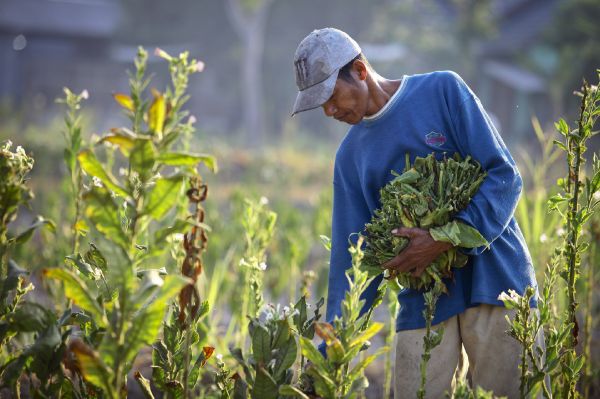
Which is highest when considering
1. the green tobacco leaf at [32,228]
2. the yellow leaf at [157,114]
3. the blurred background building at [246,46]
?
the blurred background building at [246,46]

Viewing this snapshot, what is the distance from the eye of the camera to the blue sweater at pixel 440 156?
2.33 metres

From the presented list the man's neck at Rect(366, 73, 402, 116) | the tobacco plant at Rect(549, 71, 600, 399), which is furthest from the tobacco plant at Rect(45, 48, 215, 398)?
the tobacco plant at Rect(549, 71, 600, 399)

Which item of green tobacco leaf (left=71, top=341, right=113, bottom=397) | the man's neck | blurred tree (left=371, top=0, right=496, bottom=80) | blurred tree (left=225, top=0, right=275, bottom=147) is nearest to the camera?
green tobacco leaf (left=71, top=341, right=113, bottom=397)

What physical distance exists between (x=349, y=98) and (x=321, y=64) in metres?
0.15

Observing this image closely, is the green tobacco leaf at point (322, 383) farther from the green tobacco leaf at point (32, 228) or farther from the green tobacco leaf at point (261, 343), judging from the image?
the green tobacco leaf at point (32, 228)

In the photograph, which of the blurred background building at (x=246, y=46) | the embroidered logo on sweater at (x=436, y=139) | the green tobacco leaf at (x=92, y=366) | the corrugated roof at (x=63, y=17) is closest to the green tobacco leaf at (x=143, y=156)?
the green tobacco leaf at (x=92, y=366)

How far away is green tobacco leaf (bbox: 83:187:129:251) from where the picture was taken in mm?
1865

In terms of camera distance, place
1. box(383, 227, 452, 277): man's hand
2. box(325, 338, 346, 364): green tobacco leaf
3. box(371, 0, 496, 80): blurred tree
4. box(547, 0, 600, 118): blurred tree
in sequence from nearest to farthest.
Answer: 1. box(325, 338, 346, 364): green tobacco leaf
2. box(383, 227, 452, 277): man's hand
3. box(547, 0, 600, 118): blurred tree
4. box(371, 0, 496, 80): blurred tree

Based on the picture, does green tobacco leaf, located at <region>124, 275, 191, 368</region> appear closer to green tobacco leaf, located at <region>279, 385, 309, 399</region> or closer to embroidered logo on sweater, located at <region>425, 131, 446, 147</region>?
green tobacco leaf, located at <region>279, 385, 309, 399</region>

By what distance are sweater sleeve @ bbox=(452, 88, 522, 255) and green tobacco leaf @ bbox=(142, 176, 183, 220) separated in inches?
35.4

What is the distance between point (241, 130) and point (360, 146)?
72.9 ft

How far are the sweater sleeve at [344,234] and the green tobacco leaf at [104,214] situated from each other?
0.93 m

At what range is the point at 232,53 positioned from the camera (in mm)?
24141

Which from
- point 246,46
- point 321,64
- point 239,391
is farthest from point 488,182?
point 246,46
